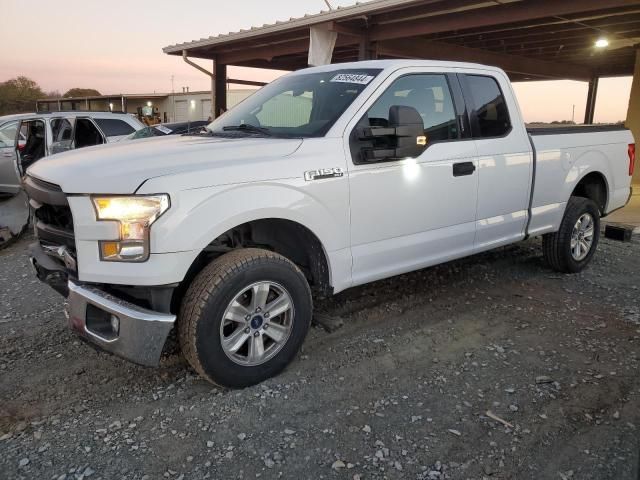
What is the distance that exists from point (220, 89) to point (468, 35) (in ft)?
24.9

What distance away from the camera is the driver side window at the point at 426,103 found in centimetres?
359

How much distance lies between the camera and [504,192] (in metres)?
4.42

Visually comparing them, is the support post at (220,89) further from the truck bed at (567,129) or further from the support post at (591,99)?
the support post at (591,99)

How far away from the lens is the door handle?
3955mm

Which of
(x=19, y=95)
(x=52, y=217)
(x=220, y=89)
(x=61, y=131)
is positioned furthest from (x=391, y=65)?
(x=19, y=95)

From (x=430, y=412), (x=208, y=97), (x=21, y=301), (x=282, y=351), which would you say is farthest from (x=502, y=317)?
(x=208, y=97)

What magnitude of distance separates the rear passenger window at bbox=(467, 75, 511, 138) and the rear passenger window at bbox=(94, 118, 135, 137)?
7.05 m

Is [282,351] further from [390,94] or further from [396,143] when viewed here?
[390,94]

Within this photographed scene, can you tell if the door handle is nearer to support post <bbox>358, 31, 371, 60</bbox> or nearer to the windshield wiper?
the windshield wiper

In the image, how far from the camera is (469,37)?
1167cm

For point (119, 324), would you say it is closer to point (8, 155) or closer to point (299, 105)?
point (299, 105)

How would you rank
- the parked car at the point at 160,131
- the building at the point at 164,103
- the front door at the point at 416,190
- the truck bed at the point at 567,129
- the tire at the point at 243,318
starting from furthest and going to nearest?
1. the building at the point at 164,103
2. the parked car at the point at 160,131
3. the truck bed at the point at 567,129
4. the front door at the point at 416,190
5. the tire at the point at 243,318

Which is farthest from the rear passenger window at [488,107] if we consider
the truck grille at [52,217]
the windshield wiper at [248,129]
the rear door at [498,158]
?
the truck grille at [52,217]

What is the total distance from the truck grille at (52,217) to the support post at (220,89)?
41.8 ft
